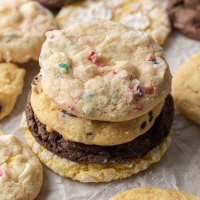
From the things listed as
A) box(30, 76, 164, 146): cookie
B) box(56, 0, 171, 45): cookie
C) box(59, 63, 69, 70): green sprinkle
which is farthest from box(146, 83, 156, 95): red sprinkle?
box(56, 0, 171, 45): cookie

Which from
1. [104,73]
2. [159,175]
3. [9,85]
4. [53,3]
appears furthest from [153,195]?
[53,3]

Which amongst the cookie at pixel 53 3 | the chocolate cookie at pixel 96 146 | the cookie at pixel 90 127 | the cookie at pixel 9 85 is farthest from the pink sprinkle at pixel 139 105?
the cookie at pixel 53 3

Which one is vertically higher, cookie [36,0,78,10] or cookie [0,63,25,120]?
cookie [36,0,78,10]

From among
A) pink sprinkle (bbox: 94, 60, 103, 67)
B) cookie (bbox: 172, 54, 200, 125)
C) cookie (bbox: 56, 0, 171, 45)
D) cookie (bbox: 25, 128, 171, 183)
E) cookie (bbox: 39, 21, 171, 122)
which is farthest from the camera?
cookie (bbox: 56, 0, 171, 45)

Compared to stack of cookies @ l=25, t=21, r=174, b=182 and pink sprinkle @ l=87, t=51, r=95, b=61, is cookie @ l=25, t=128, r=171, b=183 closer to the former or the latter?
stack of cookies @ l=25, t=21, r=174, b=182

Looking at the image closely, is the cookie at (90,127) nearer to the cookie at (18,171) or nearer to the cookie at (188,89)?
the cookie at (18,171)

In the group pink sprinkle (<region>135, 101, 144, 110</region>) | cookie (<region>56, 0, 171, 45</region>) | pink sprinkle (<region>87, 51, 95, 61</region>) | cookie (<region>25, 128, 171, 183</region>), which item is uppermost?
pink sprinkle (<region>87, 51, 95, 61</region>)
